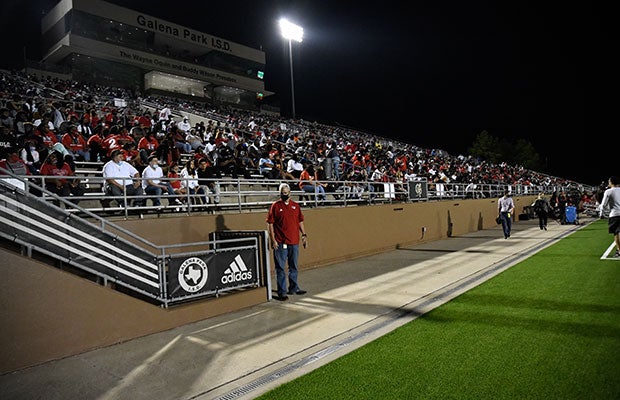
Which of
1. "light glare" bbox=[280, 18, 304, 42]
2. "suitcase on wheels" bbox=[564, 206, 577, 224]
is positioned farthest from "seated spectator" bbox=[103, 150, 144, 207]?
"light glare" bbox=[280, 18, 304, 42]

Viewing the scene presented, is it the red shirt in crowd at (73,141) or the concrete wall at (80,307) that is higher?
the red shirt in crowd at (73,141)

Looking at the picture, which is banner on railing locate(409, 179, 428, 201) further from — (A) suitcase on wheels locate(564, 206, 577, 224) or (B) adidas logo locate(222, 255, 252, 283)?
(B) adidas logo locate(222, 255, 252, 283)

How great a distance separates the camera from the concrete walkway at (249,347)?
4.12m

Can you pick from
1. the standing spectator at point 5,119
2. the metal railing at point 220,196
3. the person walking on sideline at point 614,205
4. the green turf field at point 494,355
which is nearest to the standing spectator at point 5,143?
the metal railing at point 220,196

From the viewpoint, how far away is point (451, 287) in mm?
7805

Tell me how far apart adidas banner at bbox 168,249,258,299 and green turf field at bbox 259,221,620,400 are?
282 centimetres

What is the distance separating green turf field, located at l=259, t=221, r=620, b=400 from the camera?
3.67 m

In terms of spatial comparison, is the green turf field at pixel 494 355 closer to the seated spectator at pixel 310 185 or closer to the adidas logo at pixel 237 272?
the adidas logo at pixel 237 272

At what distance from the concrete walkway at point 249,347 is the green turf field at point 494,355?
14.6 inches

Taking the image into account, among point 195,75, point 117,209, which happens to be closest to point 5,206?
point 117,209

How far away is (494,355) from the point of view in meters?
4.39

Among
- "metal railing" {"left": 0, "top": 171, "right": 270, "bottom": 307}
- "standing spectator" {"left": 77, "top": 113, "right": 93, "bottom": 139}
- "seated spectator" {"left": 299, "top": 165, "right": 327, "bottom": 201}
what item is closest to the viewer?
"metal railing" {"left": 0, "top": 171, "right": 270, "bottom": 307}

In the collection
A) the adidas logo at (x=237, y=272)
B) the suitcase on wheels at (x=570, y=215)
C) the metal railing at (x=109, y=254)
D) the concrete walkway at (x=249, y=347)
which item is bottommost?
the concrete walkway at (x=249, y=347)

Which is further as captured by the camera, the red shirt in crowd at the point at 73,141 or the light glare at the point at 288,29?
the light glare at the point at 288,29
